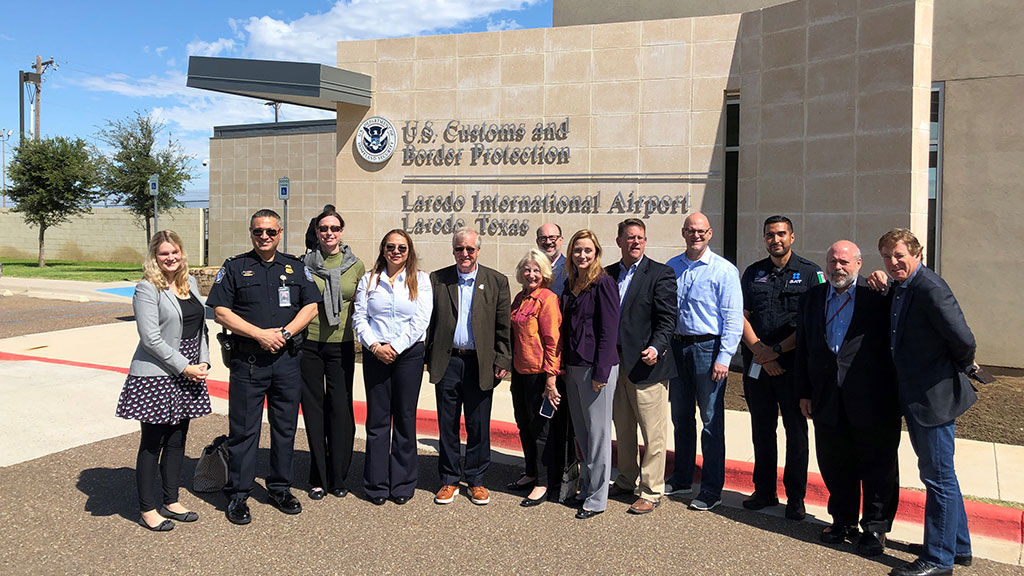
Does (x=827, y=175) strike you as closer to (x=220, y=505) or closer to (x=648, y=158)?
(x=648, y=158)

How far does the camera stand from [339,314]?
17.7 feet

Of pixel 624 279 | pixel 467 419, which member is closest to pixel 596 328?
pixel 624 279

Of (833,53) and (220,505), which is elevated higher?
(833,53)

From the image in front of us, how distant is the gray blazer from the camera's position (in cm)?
466

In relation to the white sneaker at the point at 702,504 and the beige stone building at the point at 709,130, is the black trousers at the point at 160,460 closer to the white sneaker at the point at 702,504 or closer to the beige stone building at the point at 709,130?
the white sneaker at the point at 702,504

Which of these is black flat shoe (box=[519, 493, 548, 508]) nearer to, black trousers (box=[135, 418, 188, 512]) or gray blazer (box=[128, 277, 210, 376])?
black trousers (box=[135, 418, 188, 512])

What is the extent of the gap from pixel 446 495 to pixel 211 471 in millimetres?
1685

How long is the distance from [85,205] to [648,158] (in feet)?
99.1

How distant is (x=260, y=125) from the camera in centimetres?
2820

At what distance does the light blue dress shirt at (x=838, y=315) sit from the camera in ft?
15.1

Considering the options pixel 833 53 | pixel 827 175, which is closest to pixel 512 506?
pixel 827 175

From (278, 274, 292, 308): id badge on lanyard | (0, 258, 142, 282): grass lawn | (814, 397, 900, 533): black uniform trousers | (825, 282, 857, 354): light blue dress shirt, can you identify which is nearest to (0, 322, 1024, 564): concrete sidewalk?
(814, 397, 900, 533): black uniform trousers

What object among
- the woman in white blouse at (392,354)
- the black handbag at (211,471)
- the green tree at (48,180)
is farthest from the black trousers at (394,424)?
the green tree at (48,180)

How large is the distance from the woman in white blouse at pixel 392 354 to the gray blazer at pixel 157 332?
114cm
